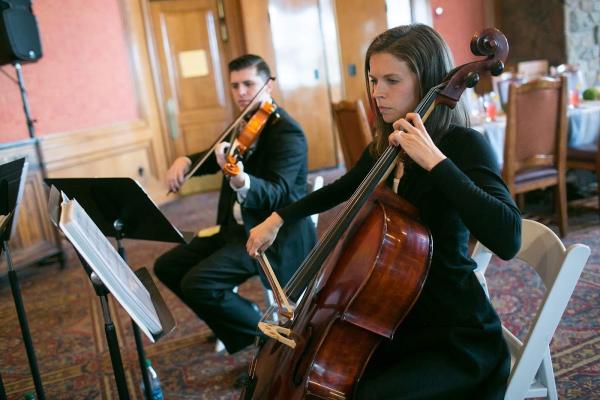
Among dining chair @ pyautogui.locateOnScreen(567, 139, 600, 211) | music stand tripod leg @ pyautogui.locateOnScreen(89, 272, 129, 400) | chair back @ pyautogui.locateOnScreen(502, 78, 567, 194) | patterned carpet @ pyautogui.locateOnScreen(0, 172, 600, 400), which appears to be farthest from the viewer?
dining chair @ pyautogui.locateOnScreen(567, 139, 600, 211)

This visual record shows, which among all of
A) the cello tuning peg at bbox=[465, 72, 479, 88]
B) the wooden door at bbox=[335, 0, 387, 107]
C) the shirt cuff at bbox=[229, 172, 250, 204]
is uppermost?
the wooden door at bbox=[335, 0, 387, 107]

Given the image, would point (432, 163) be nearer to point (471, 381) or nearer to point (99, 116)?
point (471, 381)

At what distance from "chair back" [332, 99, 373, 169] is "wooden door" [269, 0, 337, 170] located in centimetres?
273

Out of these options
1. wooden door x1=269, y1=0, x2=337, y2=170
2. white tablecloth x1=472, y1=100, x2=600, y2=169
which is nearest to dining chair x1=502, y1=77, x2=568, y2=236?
white tablecloth x1=472, y1=100, x2=600, y2=169

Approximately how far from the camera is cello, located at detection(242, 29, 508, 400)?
45.4 inches

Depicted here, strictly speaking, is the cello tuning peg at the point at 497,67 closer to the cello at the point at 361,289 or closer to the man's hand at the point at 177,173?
the cello at the point at 361,289

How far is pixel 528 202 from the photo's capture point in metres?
4.12

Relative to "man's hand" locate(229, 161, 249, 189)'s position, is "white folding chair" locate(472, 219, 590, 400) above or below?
below

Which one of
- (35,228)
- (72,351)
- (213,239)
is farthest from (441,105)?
(35,228)

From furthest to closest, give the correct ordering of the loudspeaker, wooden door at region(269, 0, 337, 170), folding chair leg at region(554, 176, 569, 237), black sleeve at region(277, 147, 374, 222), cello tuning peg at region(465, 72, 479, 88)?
wooden door at region(269, 0, 337, 170) → the loudspeaker → folding chair leg at region(554, 176, 569, 237) → black sleeve at region(277, 147, 374, 222) → cello tuning peg at region(465, 72, 479, 88)

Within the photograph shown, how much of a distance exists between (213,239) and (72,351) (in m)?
0.95

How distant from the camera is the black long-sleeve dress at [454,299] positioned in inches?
43.9

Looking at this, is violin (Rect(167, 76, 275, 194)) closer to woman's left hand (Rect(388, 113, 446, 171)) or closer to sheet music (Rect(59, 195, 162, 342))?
sheet music (Rect(59, 195, 162, 342))

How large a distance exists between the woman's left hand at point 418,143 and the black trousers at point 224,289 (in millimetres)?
1137
